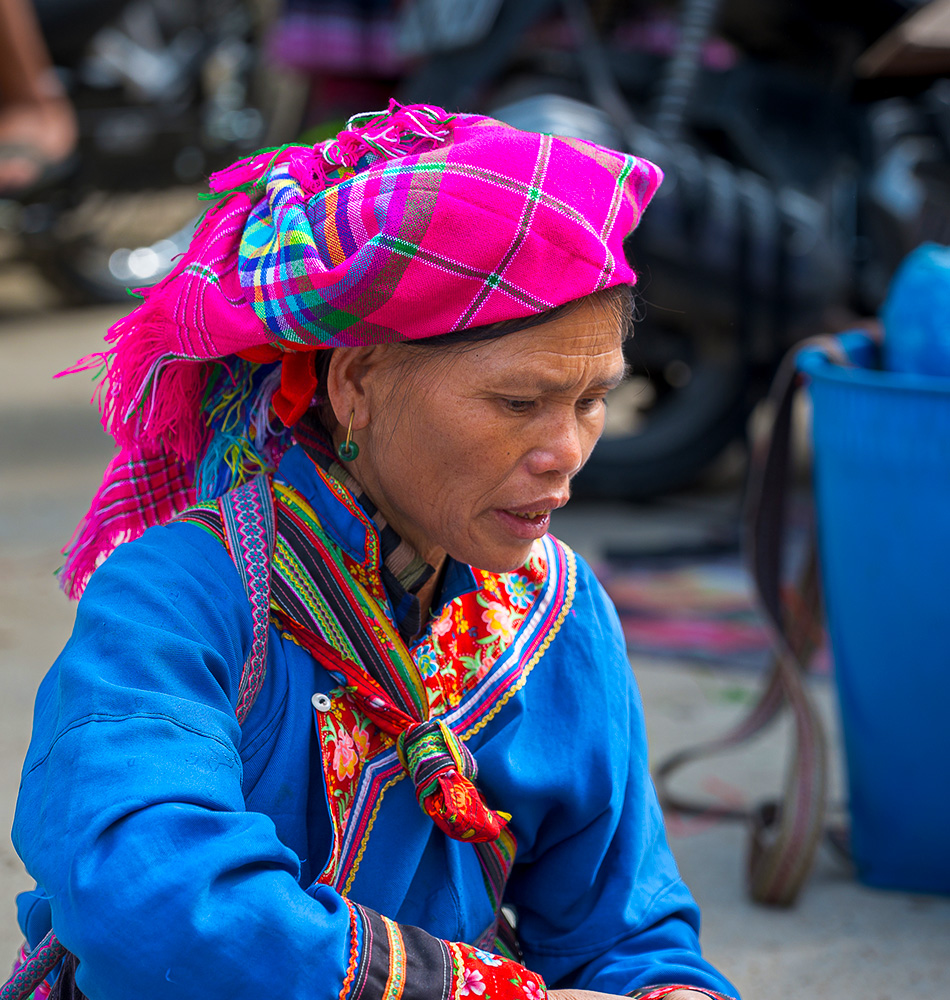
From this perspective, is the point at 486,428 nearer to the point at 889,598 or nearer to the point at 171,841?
the point at 171,841

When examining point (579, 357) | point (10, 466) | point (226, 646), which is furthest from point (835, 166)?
point (226, 646)

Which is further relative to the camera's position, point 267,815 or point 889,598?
point 889,598

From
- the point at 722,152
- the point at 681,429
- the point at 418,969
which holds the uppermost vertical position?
the point at 418,969

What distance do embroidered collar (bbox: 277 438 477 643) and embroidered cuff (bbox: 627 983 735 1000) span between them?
0.41 metres

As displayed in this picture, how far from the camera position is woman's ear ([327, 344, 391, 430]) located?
3.88 ft

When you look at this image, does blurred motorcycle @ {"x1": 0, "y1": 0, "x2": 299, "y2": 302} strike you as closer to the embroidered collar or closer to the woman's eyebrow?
the embroidered collar

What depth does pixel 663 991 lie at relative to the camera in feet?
3.98

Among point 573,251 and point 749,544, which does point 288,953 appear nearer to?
point 573,251

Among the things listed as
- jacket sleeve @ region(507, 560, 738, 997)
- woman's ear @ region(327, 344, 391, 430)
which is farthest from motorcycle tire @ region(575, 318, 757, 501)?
woman's ear @ region(327, 344, 391, 430)

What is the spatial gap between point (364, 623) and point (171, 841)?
309 mm

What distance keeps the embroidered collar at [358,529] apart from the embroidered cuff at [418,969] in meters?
0.30

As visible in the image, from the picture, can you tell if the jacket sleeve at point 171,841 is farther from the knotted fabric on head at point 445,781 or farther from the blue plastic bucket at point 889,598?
the blue plastic bucket at point 889,598

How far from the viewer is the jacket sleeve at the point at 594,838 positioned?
125 cm

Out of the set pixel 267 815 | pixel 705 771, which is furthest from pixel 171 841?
pixel 705 771
